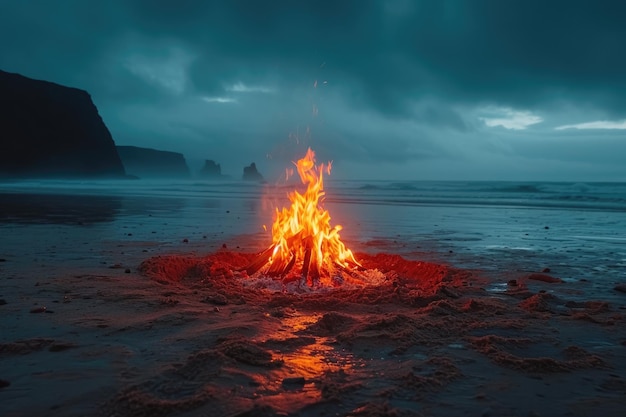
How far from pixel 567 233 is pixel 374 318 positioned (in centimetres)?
1121

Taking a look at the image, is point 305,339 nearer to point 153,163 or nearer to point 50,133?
point 50,133

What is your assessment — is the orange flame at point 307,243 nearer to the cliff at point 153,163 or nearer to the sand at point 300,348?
the sand at point 300,348

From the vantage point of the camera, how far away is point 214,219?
1641cm

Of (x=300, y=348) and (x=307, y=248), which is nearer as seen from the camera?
(x=300, y=348)

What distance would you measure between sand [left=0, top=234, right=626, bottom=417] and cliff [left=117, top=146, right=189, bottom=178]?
167906mm

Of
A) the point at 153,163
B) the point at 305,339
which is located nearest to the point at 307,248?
the point at 305,339

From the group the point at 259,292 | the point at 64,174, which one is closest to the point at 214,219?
the point at 259,292

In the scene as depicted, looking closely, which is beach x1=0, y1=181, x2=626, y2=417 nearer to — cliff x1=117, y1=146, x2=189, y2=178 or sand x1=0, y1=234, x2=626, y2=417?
sand x1=0, y1=234, x2=626, y2=417

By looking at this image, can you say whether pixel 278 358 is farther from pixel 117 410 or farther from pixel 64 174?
pixel 64 174

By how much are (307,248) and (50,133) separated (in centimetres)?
10390

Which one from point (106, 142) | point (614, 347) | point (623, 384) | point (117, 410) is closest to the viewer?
point (117, 410)

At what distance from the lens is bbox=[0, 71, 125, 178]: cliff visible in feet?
278

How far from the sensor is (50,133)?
306 feet

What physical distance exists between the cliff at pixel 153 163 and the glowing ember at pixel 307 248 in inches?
6547
